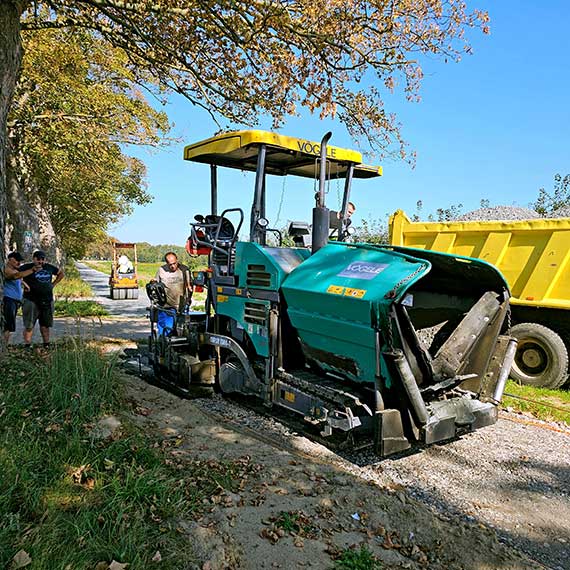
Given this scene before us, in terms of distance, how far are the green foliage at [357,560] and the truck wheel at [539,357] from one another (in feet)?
17.9

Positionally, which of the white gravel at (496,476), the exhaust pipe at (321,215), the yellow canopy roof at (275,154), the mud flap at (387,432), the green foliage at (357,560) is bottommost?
the white gravel at (496,476)

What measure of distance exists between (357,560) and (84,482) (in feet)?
5.62

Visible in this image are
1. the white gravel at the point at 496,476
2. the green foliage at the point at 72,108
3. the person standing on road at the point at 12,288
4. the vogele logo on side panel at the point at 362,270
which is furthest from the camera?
the green foliage at the point at 72,108

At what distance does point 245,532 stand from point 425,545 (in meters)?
1.10

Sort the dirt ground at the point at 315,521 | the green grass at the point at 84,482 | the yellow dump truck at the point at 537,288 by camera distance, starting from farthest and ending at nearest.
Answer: the yellow dump truck at the point at 537,288 < the dirt ground at the point at 315,521 < the green grass at the point at 84,482

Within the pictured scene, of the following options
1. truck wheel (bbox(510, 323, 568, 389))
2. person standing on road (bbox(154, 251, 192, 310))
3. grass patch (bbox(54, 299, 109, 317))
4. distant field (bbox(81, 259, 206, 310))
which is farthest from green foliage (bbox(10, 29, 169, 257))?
truck wheel (bbox(510, 323, 568, 389))

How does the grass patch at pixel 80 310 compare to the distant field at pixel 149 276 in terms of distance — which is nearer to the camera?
the grass patch at pixel 80 310

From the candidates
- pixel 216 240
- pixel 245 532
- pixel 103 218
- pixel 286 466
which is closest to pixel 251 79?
pixel 216 240

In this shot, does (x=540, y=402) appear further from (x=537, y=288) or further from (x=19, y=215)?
(x=19, y=215)

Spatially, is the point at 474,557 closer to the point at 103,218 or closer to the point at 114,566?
the point at 114,566

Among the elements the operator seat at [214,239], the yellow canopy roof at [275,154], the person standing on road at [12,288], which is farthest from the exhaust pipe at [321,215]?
the person standing on road at [12,288]

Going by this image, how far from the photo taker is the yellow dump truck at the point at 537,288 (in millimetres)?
7469

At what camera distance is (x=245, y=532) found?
3062 millimetres

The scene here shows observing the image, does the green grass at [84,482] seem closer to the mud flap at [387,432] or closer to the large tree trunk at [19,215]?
the mud flap at [387,432]
